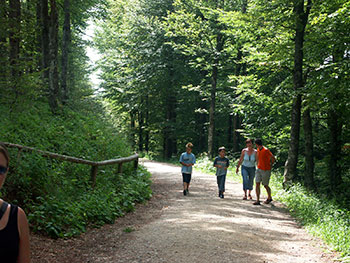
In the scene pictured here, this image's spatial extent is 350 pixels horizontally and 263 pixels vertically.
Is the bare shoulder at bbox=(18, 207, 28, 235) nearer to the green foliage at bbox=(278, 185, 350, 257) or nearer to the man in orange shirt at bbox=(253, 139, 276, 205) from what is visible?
the green foliage at bbox=(278, 185, 350, 257)

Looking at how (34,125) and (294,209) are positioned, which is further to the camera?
(34,125)

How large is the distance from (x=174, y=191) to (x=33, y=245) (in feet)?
25.7

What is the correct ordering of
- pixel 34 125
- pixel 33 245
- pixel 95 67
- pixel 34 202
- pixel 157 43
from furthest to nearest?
1. pixel 95 67
2. pixel 157 43
3. pixel 34 125
4. pixel 34 202
5. pixel 33 245

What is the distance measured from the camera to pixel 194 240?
643cm

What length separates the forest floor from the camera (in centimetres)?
569

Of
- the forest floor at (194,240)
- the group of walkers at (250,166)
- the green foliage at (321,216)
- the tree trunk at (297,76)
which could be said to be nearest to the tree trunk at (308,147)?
the tree trunk at (297,76)

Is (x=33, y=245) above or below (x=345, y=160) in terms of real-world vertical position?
below

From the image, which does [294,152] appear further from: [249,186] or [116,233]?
[116,233]

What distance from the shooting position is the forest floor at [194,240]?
5.69 meters

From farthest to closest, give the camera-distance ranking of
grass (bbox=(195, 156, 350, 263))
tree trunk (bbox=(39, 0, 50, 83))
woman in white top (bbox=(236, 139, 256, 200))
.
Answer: tree trunk (bbox=(39, 0, 50, 83)), woman in white top (bbox=(236, 139, 256, 200)), grass (bbox=(195, 156, 350, 263))

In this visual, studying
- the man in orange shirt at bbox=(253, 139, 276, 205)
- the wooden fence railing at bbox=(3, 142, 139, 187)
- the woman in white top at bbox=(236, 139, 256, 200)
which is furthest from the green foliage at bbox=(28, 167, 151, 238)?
the man in orange shirt at bbox=(253, 139, 276, 205)

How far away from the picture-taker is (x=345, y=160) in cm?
1441

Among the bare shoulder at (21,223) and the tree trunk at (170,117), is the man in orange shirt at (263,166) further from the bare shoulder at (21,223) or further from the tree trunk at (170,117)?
the tree trunk at (170,117)

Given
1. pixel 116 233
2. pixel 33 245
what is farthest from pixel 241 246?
pixel 33 245
